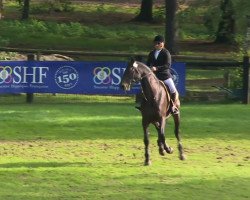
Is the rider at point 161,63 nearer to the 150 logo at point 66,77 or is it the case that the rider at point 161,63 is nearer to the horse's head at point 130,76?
the horse's head at point 130,76

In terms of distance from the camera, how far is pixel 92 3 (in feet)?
238

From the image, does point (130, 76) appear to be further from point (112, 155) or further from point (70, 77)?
point (70, 77)

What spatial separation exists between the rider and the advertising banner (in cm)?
918

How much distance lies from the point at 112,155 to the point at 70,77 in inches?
362

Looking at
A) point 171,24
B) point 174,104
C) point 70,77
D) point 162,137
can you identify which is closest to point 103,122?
point 70,77

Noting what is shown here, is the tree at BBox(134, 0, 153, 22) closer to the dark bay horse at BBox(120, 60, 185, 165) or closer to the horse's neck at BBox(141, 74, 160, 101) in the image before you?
the dark bay horse at BBox(120, 60, 185, 165)

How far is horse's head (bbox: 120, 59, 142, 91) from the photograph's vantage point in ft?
40.9

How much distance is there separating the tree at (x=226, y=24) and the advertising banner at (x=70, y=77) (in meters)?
11.3

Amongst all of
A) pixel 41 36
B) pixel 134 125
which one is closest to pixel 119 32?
pixel 41 36

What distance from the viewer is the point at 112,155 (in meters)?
14.3

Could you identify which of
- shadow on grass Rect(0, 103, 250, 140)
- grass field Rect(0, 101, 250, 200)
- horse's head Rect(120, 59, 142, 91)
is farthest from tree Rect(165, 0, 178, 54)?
horse's head Rect(120, 59, 142, 91)

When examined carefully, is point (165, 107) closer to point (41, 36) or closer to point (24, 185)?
point (24, 185)

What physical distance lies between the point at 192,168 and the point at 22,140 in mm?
4957

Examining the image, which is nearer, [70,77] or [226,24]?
[70,77]
